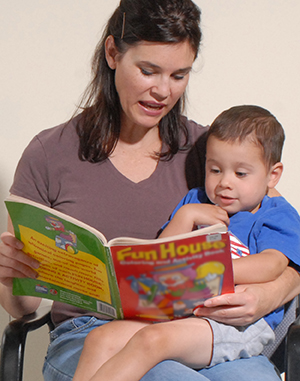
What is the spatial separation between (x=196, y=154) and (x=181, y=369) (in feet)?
2.57

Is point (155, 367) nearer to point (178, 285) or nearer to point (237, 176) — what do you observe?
point (178, 285)

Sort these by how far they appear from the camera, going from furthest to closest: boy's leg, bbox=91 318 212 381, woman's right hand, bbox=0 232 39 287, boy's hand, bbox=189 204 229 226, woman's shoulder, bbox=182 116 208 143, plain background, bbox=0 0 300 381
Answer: plain background, bbox=0 0 300 381 < woman's shoulder, bbox=182 116 208 143 < boy's hand, bbox=189 204 229 226 < woman's right hand, bbox=0 232 39 287 < boy's leg, bbox=91 318 212 381

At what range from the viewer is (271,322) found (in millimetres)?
1392

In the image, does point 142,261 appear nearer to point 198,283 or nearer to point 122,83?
point 198,283

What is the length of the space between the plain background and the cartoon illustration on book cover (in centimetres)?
112

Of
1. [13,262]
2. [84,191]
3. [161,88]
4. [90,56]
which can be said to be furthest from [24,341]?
[90,56]

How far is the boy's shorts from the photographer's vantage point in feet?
4.07

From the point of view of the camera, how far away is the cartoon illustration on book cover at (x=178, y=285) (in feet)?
3.76

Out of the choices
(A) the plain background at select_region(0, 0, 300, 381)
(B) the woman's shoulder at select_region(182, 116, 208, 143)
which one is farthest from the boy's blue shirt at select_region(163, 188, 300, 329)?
(A) the plain background at select_region(0, 0, 300, 381)

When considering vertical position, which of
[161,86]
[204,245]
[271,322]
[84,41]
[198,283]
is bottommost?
[271,322]

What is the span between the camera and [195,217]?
1.45 metres

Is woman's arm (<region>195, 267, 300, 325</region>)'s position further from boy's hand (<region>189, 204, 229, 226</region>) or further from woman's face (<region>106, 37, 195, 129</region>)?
woman's face (<region>106, 37, 195, 129</region>)

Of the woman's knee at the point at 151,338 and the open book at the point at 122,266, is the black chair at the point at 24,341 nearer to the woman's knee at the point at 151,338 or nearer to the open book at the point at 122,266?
the open book at the point at 122,266

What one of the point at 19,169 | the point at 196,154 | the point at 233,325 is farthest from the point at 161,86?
the point at 233,325
